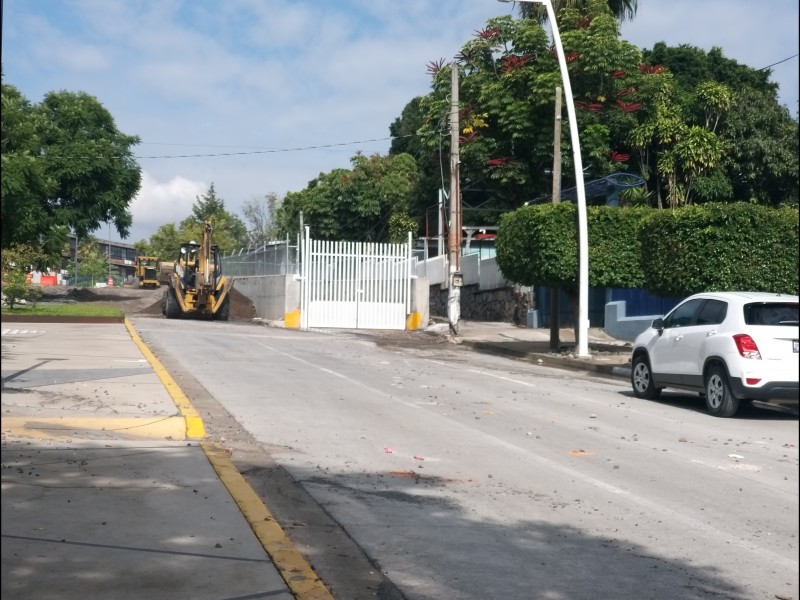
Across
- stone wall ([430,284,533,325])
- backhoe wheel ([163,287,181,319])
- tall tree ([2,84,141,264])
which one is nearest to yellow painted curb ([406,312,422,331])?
stone wall ([430,284,533,325])

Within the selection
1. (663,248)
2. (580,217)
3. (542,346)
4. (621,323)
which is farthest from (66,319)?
(663,248)

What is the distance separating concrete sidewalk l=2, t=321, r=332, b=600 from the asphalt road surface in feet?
1.18

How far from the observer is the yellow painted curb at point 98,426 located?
32.3 feet

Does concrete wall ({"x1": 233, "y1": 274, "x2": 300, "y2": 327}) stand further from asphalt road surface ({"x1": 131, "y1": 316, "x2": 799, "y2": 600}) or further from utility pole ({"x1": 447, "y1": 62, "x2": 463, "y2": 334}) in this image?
asphalt road surface ({"x1": 131, "y1": 316, "x2": 799, "y2": 600})

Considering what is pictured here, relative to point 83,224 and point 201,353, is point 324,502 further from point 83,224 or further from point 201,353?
point 201,353

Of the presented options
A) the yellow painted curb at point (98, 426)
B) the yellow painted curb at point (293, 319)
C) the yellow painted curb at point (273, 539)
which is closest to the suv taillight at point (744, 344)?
the yellow painted curb at point (273, 539)

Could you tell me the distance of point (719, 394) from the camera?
13.3m

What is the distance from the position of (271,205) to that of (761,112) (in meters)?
47.0

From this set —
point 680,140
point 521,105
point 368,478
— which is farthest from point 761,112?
point 368,478

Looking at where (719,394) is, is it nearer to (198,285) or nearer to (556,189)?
(556,189)

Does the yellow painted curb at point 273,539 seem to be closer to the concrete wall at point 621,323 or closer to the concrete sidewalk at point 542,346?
the concrete sidewalk at point 542,346

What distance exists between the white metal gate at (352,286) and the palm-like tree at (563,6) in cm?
1082

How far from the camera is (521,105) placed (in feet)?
121

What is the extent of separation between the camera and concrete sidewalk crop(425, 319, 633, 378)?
22.0m
